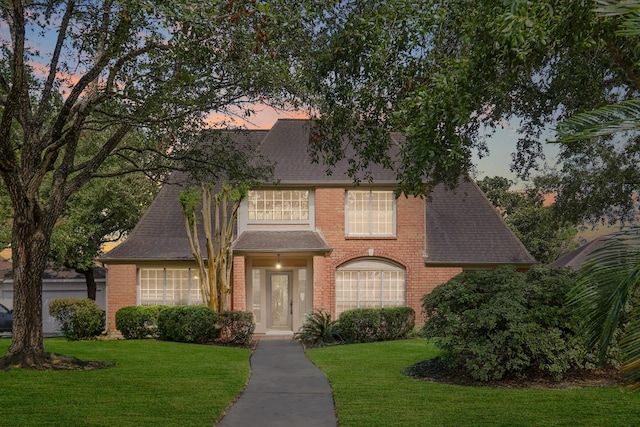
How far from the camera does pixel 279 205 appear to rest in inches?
1077

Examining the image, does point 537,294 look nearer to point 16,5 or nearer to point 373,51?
point 373,51

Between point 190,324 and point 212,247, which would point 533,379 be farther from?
point 212,247

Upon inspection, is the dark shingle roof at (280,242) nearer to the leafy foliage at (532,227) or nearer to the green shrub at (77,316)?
the green shrub at (77,316)

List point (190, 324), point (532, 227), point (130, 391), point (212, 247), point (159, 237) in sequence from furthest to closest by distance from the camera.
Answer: point (532, 227) → point (159, 237) → point (212, 247) → point (190, 324) → point (130, 391)

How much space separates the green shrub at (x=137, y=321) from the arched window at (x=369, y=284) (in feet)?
22.3

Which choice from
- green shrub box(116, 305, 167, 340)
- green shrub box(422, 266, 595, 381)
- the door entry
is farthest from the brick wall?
green shrub box(422, 266, 595, 381)

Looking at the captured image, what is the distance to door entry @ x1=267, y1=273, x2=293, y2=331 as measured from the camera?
→ 2800 cm

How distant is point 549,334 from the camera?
12953 mm

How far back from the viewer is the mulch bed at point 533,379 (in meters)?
12.6

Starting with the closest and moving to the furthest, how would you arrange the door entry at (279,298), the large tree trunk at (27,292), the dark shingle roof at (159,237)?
the large tree trunk at (27,292)
the dark shingle roof at (159,237)
the door entry at (279,298)

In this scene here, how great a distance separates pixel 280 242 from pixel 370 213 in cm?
361

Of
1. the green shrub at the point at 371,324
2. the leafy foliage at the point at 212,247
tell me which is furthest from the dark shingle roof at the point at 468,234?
the leafy foliage at the point at 212,247

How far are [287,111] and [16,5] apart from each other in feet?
16.9

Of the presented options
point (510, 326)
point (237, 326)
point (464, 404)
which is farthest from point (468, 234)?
point (464, 404)
